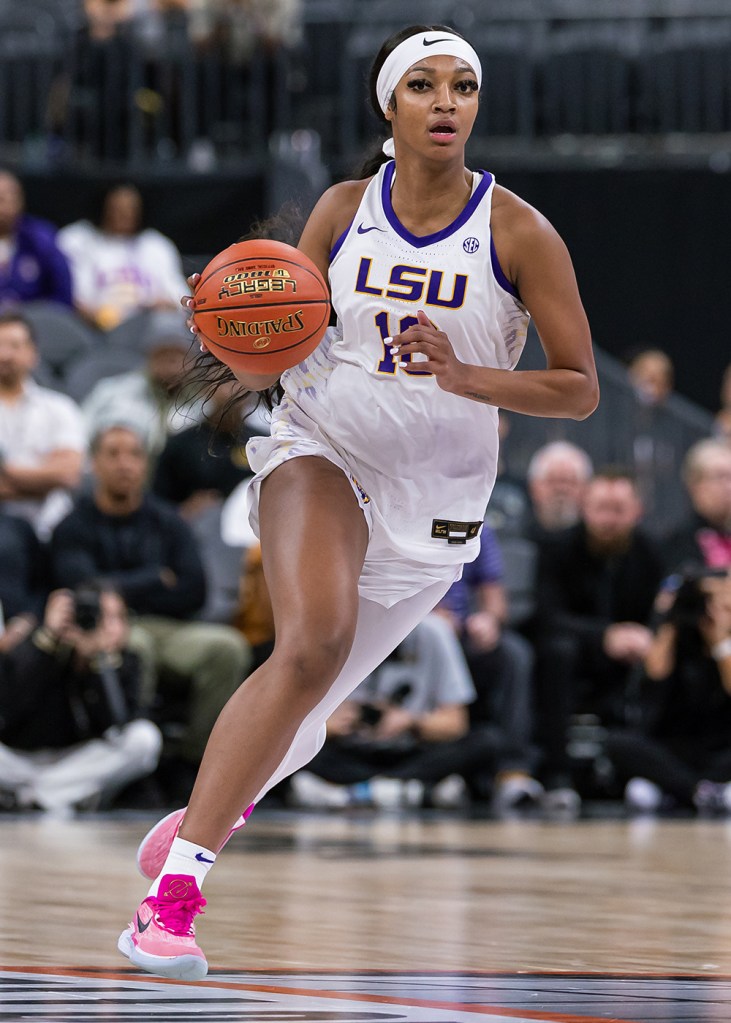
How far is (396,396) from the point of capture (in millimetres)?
3719

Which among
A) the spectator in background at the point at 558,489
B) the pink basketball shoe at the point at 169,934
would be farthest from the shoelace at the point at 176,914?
the spectator in background at the point at 558,489

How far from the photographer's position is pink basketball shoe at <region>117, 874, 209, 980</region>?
3.10m

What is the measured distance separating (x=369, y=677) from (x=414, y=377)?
561cm

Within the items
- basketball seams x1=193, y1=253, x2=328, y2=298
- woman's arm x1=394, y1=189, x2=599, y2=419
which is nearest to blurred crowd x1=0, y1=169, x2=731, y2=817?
basketball seams x1=193, y1=253, x2=328, y2=298

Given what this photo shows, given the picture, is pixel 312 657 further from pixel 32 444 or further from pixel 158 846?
pixel 32 444

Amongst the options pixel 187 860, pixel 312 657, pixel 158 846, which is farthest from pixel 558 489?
pixel 187 860

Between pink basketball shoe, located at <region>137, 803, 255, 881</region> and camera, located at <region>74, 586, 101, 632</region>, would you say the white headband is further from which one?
camera, located at <region>74, 586, 101, 632</region>

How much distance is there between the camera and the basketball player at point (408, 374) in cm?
356

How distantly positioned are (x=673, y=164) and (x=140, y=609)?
647 centimetres

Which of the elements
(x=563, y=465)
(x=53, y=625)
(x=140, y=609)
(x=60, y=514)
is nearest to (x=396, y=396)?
(x=53, y=625)

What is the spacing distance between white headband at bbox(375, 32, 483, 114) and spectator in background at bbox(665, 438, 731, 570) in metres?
6.00

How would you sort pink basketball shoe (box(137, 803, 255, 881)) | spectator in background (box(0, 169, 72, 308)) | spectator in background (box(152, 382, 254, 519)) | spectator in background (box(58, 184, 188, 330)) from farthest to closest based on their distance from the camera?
spectator in background (box(58, 184, 188, 330)) < spectator in background (box(0, 169, 72, 308)) < spectator in background (box(152, 382, 254, 519)) < pink basketball shoe (box(137, 803, 255, 881))

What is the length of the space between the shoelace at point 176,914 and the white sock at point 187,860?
0.13ft

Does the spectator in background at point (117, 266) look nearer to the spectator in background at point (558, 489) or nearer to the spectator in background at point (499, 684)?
the spectator in background at point (558, 489)
